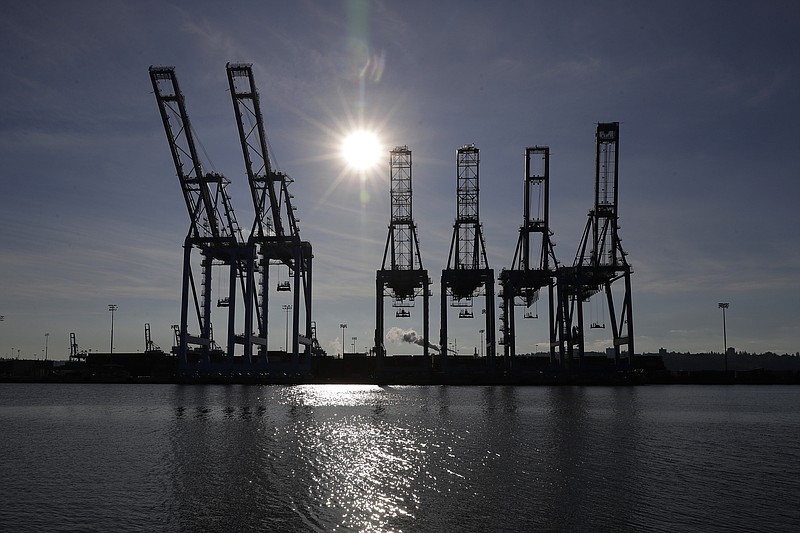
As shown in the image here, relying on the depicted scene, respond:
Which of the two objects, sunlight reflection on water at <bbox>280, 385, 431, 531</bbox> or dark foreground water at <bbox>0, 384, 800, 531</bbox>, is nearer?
dark foreground water at <bbox>0, 384, 800, 531</bbox>

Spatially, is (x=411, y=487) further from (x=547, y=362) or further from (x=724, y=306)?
(x=724, y=306)

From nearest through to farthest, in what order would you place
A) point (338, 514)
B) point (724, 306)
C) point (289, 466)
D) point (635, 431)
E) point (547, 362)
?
point (338, 514)
point (289, 466)
point (635, 431)
point (547, 362)
point (724, 306)

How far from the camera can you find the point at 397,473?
21266 mm

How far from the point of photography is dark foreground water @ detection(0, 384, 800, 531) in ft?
51.2

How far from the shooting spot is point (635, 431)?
33.0 m

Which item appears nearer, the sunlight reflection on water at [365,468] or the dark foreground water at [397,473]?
the dark foreground water at [397,473]

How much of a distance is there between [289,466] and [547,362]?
70238 mm

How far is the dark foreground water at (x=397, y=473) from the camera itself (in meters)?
15.6

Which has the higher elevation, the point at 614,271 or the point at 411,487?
the point at 614,271

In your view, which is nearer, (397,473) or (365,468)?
(397,473)

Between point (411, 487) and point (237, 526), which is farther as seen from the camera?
point (411, 487)

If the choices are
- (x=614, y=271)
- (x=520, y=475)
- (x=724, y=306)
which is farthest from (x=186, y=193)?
(x=724, y=306)

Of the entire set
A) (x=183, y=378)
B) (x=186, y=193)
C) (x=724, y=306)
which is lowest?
(x=183, y=378)

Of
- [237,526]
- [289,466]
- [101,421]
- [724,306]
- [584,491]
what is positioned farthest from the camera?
[724,306]
